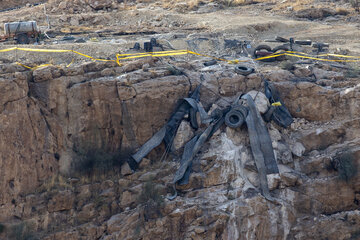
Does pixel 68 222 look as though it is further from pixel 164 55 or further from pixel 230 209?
pixel 164 55

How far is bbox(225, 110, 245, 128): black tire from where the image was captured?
48.1 feet

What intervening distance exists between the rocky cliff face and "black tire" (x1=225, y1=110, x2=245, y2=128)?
0.22 meters

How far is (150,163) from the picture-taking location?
1472 cm

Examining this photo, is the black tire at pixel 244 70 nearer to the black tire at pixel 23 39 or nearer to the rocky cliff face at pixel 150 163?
the rocky cliff face at pixel 150 163

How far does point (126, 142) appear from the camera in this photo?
14984 millimetres

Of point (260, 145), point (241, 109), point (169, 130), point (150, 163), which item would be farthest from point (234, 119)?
point (150, 163)

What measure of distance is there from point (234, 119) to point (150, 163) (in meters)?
2.52

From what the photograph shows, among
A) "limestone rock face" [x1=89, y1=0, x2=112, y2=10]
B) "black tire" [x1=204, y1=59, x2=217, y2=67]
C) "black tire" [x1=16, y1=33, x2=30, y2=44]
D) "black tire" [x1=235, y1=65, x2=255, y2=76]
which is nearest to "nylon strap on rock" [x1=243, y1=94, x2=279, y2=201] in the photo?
"black tire" [x1=235, y1=65, x2=255, y2=76]

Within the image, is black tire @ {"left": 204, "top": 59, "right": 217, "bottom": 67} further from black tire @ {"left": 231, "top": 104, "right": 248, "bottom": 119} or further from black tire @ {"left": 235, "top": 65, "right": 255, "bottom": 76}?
black tire @ {"left": 231, "top": 104, "right": 248, "bottom": 119}

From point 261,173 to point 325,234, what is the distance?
2.17 m

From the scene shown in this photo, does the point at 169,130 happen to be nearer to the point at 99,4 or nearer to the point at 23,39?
the point at 23,39

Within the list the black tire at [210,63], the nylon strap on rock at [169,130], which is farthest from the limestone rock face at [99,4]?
the nylon strap on rock at [169,130]

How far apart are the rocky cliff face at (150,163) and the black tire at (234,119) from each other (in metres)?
0.22

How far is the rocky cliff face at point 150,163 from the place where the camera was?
13.5 m
